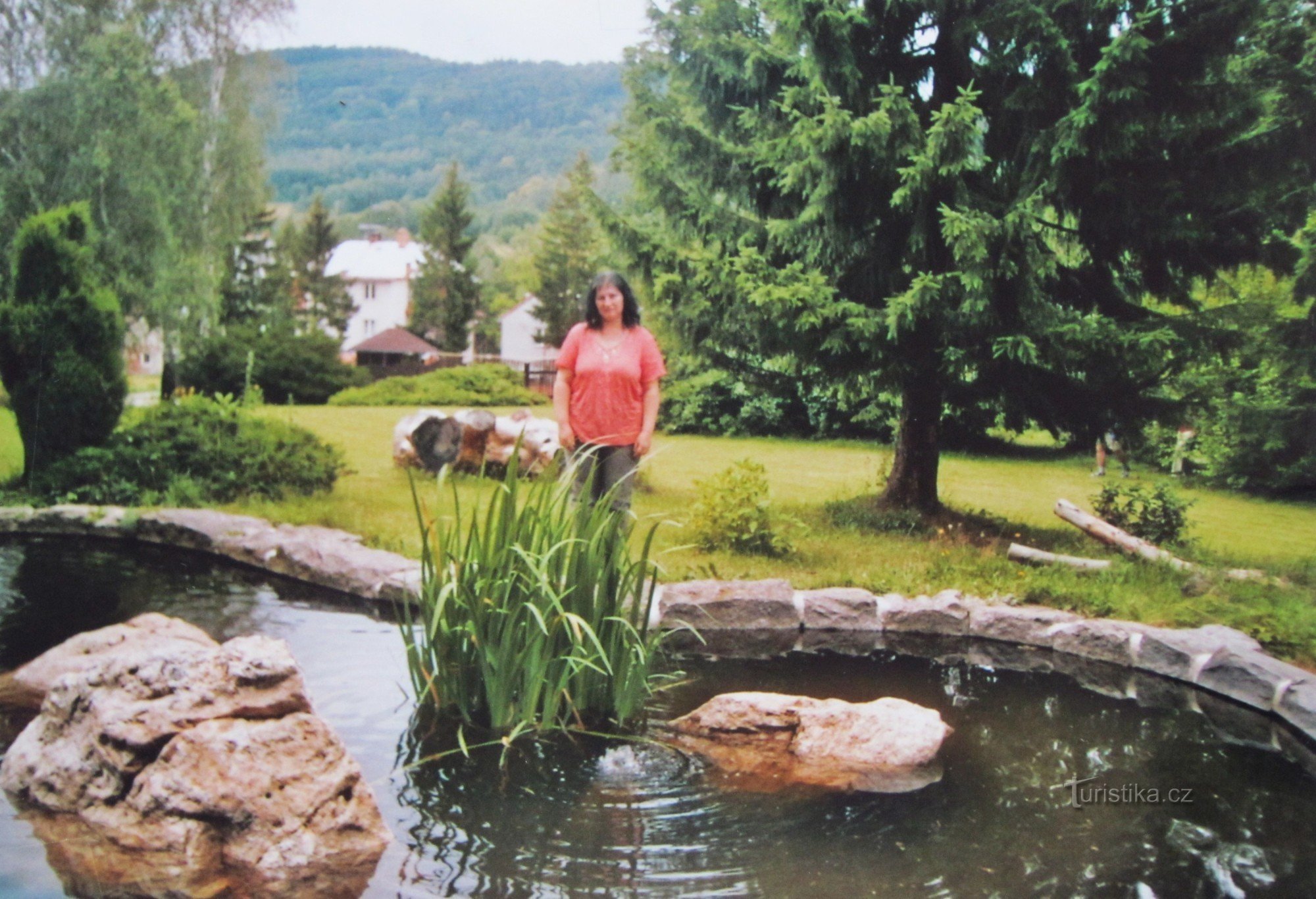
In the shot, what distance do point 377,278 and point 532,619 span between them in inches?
302

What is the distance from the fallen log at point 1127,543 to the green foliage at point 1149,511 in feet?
0.32

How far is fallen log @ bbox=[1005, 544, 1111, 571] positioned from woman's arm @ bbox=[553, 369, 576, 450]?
2.54 m

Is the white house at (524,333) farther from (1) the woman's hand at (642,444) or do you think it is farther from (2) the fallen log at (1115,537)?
(1) the woman's hand at (642,444)

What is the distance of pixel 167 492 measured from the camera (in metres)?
6.20

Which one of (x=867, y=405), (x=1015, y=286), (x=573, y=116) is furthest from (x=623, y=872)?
(x=573, y=116)

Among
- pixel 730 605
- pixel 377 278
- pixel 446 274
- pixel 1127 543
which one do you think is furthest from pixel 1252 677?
pixel 377 278

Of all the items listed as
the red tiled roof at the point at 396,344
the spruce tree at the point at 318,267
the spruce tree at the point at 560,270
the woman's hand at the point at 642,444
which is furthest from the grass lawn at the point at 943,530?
the spruce tree at the point at 560,270

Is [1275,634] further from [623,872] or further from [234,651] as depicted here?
[234,651]

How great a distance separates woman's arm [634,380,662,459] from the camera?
3867mm

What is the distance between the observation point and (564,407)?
396 centimetres

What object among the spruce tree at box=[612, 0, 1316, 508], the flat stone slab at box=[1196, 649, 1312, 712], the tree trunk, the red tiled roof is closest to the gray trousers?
the spruce tree at box=[612, 0, 1316, 508]

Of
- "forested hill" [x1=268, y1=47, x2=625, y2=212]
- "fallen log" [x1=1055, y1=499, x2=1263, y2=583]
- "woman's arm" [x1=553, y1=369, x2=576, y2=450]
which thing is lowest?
"fallen log" [x1=1055, y1=499, x2=1263, y2=583]

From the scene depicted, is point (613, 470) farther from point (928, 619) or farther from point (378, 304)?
point (378, 304)

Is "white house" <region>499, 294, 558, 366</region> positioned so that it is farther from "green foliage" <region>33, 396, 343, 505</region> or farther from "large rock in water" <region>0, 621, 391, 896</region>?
"large rock in water" <region>0, 621, 391, 896</region>
